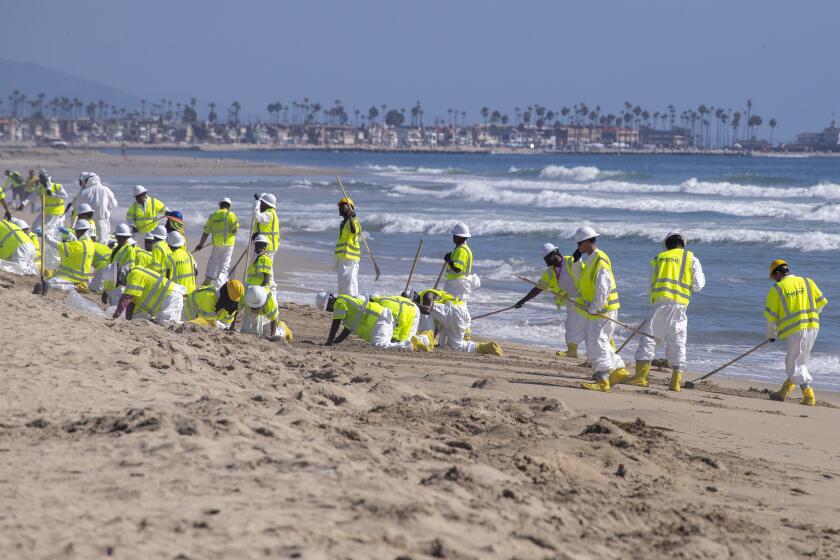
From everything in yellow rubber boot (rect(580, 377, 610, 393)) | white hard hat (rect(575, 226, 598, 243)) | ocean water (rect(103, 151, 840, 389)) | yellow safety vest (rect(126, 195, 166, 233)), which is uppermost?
white hard hat (rect(575, 226, 598, 243))

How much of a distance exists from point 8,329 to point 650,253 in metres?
19.6

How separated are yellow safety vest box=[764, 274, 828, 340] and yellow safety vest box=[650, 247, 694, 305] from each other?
0.81 metres

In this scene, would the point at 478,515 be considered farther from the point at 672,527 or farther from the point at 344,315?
the point at 344,315

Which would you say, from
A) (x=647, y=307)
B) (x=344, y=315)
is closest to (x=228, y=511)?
(x=344, y=315)

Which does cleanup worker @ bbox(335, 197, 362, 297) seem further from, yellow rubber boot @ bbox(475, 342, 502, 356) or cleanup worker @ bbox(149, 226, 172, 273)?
cleanup worker @ bbox(149, 226, 172, 273)

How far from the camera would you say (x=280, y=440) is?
6.33 m

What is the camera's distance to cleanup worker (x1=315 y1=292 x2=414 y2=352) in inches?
466

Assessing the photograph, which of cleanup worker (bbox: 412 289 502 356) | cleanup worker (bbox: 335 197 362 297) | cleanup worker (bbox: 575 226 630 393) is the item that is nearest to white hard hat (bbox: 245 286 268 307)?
cleanup worker (bbox: 412 289 502 356)

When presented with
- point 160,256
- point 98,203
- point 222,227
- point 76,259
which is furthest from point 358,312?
point 98,203

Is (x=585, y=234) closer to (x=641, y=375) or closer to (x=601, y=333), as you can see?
(x=601, y=333)

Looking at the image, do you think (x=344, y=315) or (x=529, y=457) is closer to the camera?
(x=529, y=457)

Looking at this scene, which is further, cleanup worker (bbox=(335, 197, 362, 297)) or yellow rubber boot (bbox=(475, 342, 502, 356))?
cleanup worker (bbox=(335, 197, 362, 297))

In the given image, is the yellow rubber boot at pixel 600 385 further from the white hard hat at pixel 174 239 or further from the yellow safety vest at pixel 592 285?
the white hard hat at pixel 174 239

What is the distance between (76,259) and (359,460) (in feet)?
30.9
